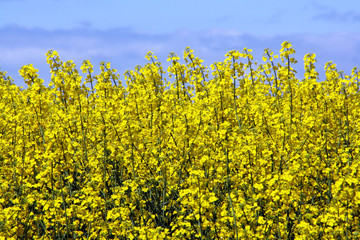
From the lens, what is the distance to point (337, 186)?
5.29m

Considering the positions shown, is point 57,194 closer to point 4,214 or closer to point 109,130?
point 4,214

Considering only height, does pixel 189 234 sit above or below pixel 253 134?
below

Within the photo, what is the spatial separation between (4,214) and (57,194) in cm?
74

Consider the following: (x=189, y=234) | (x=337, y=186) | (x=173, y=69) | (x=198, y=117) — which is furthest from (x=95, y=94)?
(x=337, y=186)

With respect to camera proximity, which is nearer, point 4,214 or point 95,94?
point 4,214

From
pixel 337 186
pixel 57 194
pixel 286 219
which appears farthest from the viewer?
pixel 57 194

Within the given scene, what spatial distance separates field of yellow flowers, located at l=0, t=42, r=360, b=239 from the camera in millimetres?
5551

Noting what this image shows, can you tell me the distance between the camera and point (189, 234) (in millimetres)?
5746

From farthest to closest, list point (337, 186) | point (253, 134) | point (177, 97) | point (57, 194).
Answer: point (177, 97)
point (57, 194)
point (253, 134)
point (337, 186)

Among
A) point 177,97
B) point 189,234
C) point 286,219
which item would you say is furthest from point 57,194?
point 177,97

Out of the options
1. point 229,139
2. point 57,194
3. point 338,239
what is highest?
point 229,139

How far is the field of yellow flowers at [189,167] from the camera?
5.55 metres

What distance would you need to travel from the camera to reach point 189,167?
7258mm

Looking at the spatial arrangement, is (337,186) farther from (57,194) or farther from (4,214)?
(4,214)
